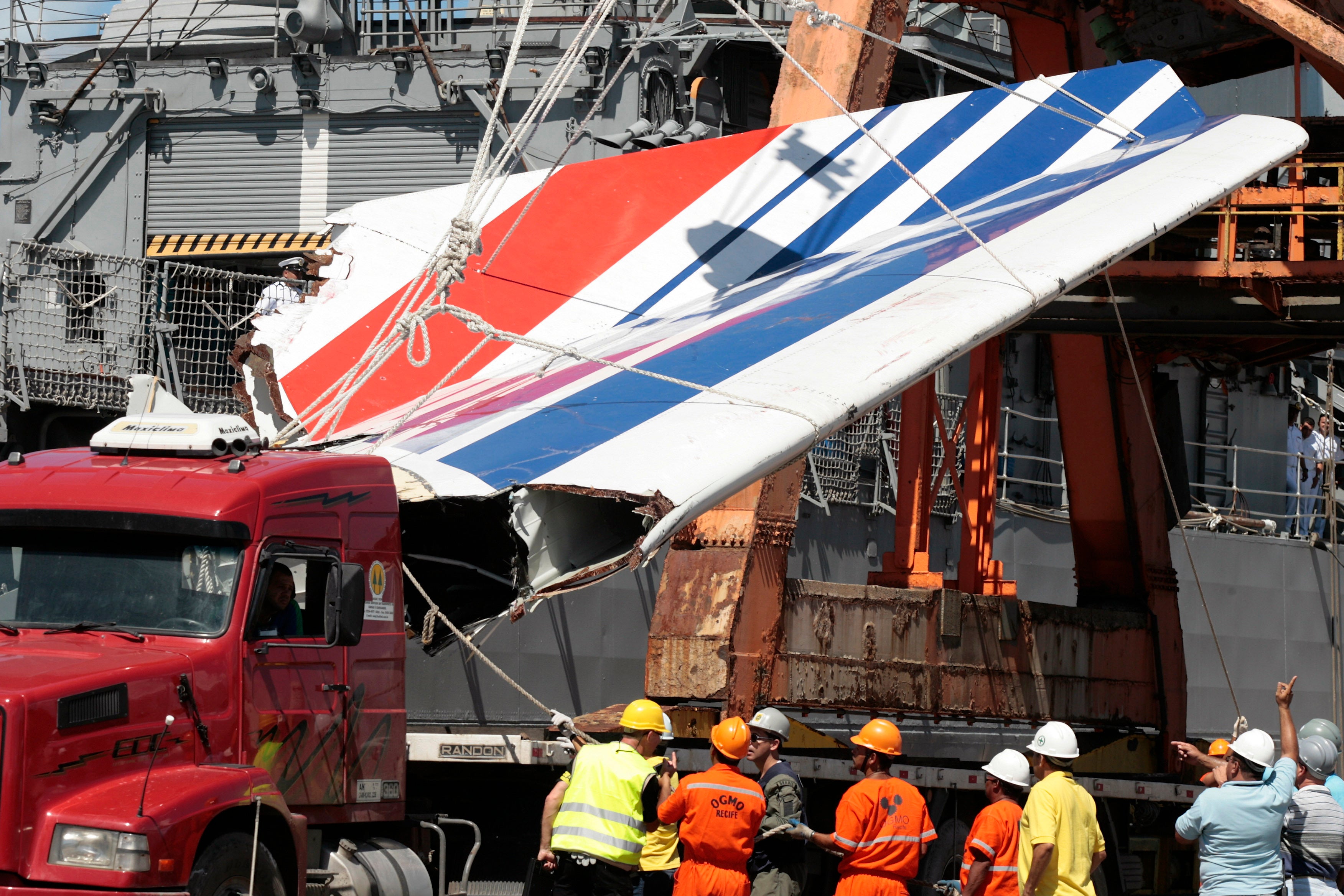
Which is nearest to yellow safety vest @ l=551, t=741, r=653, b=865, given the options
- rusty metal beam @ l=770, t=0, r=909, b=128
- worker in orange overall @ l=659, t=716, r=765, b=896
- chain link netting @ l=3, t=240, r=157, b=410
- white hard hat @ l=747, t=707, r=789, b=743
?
worker in orange overall @ l=659, t=716, r=765, b=896

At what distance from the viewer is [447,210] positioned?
12922mm

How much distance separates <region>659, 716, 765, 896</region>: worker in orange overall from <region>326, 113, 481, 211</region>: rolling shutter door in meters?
15.5

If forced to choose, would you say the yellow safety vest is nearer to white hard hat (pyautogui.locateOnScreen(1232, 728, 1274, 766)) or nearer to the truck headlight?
the truck headlight

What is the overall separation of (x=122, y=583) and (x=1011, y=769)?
4723 mm

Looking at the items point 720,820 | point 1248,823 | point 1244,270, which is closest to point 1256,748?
point 1248,823

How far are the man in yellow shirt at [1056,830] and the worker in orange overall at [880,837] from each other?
58 cm

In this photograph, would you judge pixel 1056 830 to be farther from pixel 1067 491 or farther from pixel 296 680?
pixel 1067 491

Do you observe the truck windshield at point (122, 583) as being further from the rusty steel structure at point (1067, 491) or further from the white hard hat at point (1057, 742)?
the rusty steel structure at point (1067, 491)

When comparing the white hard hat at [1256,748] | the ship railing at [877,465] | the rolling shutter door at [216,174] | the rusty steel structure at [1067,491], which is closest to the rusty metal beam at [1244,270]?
the rusty steel structure at [1067,491]

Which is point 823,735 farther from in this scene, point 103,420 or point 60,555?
point 103,420

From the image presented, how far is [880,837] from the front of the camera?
26.7ft

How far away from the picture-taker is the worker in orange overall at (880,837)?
26.6ft

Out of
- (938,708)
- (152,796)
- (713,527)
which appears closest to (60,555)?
(152,796)

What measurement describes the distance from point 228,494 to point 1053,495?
19293 mm
